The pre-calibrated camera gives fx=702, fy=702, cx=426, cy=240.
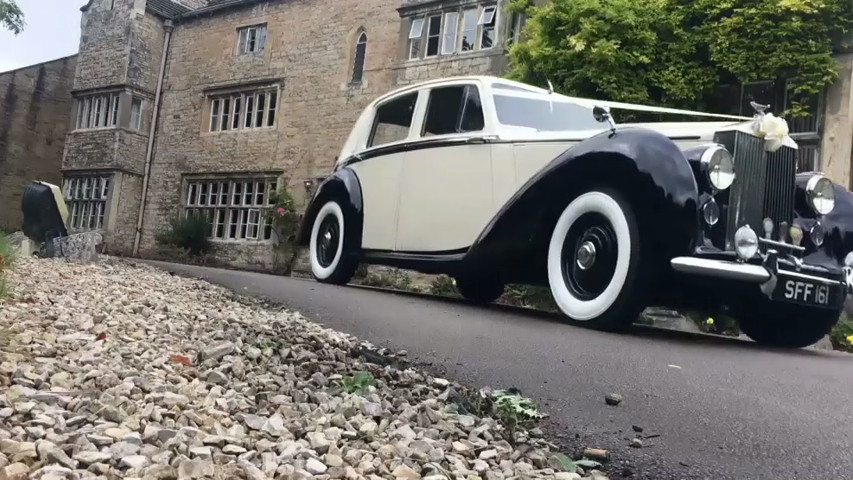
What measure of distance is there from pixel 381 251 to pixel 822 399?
3.81 meters

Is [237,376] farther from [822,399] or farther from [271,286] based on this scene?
[271,286]

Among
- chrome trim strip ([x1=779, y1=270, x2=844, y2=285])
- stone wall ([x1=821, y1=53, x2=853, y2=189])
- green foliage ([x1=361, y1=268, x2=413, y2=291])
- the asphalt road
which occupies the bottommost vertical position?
the asphalt road

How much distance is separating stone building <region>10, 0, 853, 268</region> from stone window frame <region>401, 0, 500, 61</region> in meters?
0.02

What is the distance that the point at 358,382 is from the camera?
259cm

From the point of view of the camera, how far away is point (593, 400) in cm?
248

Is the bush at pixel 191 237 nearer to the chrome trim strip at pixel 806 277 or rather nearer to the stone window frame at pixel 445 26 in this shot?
the stone window frame at pixel 445 26

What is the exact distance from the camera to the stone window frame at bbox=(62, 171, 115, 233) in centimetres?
1881

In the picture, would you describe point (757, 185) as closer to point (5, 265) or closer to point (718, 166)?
point (718, 166)

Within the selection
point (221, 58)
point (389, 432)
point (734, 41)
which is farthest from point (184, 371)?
point (221, 58)

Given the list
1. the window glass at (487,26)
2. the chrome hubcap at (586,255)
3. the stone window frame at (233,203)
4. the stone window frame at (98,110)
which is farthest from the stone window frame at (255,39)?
the chrome hubcap at (586,255)

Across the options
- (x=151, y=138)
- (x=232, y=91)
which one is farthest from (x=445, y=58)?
(x=151, y=138)

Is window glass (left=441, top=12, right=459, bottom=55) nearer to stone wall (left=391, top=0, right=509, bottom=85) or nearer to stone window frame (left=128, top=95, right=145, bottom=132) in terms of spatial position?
stone wall (left=391, top=0, right=509, bottom=85)

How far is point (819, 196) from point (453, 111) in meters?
2.64

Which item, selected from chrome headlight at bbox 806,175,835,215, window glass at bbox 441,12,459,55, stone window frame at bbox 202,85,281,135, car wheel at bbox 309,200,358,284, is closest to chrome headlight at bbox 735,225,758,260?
chrome headlight at bbox 806,175,835,215
